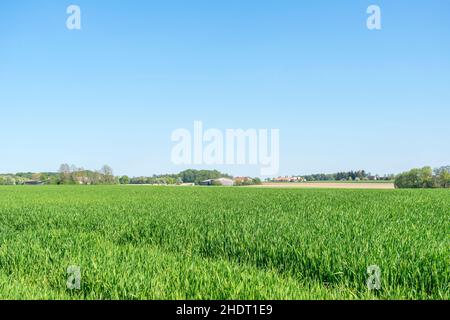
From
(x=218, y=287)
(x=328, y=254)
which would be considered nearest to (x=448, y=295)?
(x=328, y=254)

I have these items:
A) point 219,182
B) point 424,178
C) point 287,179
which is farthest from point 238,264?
point 287,179

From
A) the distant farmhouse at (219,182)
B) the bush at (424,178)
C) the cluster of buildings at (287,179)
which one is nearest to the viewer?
the bush at (424,178)

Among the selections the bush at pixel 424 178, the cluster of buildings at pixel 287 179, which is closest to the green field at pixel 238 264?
the bush at pixel 424 178

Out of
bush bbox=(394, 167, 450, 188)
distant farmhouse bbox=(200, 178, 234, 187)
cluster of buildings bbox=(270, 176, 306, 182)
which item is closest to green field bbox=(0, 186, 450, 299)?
distant farmhouse bbox=(200, 178, 234, 187)

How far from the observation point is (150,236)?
1036cm

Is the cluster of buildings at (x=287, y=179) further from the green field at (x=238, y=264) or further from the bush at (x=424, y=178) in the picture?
the green field at (x=238, y=264)

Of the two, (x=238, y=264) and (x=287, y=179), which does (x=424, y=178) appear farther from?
(x=238, y=264)

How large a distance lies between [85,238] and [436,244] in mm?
8041

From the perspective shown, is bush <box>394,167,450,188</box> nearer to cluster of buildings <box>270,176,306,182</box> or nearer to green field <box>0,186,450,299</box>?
cluster of buildings <box>270,176,306,182</box>

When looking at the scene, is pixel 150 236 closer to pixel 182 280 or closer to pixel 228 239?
pixel 228 239

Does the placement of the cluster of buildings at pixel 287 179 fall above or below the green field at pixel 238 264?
below

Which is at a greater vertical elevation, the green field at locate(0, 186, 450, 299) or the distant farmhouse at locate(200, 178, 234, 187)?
the green field at locate(0, 186, 450, 299)

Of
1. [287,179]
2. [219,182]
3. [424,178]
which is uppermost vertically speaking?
[424,178]

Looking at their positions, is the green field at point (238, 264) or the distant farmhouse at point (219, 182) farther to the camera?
the distant farmhouse at point (219, 182)
